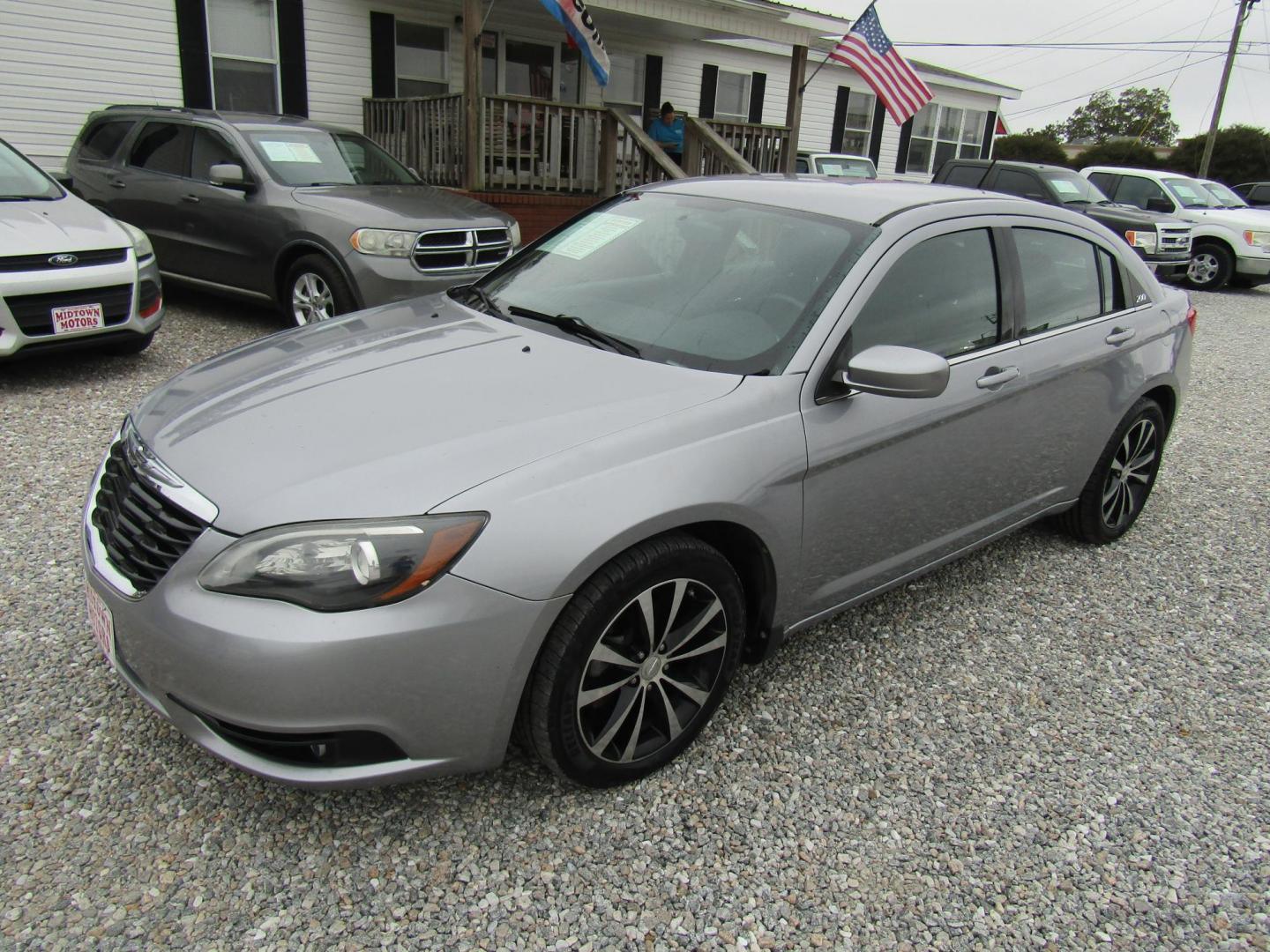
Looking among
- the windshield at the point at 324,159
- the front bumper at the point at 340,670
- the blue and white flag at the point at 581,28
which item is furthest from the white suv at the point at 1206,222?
the front bumper at the point at 340,670

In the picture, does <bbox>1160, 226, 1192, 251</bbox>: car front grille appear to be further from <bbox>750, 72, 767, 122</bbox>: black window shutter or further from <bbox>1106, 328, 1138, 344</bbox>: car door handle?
<bbox>1106, 328, 1138, 344</bbox>: car door handle

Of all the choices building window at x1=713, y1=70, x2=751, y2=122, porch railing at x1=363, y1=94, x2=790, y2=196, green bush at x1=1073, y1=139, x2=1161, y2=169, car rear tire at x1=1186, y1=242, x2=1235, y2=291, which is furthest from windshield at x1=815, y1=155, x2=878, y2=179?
green bush at x1=1073, y1=139, x2=1161, y2=169

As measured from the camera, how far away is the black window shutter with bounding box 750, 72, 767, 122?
17.8m

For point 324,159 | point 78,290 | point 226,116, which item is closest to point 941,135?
point 324,159

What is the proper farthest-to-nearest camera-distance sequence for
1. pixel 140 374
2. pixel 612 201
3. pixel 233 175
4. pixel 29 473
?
pixel 233 175, pixel 140 374, pixel 29 473, pixel 612 201

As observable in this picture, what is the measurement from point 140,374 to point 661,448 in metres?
4.98

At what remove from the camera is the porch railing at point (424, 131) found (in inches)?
417

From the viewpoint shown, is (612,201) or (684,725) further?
(612,201)

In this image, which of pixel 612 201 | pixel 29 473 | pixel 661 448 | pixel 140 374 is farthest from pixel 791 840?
pixel 140 374

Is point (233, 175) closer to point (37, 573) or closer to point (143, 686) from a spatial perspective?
point (37, 573)

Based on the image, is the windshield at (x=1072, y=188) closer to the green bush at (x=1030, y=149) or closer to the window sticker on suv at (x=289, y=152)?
the window sticker on suv at (x=289, y=152)

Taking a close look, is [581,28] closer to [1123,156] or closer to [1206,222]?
[1206,222]

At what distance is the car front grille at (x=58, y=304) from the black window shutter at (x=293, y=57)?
6.35 metres

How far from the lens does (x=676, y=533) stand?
7.98 ft
